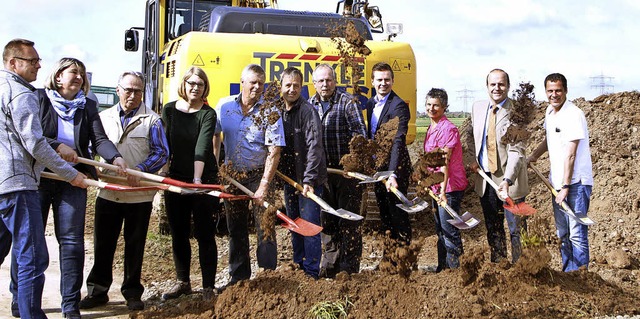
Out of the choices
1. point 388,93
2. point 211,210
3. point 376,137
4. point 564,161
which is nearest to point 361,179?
point 376,137

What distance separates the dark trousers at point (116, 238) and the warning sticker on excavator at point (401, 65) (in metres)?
4.07

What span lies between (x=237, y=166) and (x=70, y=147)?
1254mm

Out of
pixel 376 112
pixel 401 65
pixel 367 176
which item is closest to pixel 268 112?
pixel 367 176

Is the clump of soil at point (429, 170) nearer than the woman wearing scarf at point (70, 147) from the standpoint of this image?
No

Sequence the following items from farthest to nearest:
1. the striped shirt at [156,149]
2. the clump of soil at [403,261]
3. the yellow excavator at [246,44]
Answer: the yellow excavator at [246,44], the striped shirt at [156,149], the clump of soil at [403,261]

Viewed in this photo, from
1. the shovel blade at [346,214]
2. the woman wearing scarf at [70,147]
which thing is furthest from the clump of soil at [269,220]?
the woman wearing scarf at [70,147]

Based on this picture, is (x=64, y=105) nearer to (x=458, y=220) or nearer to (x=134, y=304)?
(x=134, y=304)

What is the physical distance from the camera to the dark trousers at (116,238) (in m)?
5.67

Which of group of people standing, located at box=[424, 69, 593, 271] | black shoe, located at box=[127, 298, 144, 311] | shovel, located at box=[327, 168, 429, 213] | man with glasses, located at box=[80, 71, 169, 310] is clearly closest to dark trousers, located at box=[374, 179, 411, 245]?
shovel, located at box=[327, 168, 429, 213]

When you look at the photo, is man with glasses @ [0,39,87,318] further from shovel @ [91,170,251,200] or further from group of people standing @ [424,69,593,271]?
group of people standing @ [424,69,593,271]

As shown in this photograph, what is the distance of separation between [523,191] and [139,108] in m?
3.25

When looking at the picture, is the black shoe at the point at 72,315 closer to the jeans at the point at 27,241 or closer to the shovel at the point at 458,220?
the jeans at the point at 27,241

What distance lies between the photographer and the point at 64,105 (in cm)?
509

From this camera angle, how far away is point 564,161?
5.73 meters
